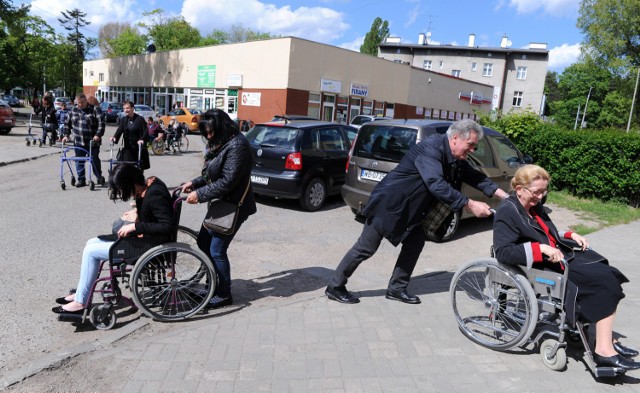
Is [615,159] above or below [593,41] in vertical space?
below

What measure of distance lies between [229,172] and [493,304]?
7.88 feet

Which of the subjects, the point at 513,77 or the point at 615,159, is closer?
the point at 615,159

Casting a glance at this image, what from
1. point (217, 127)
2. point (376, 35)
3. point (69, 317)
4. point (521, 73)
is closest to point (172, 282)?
point (69, 317)

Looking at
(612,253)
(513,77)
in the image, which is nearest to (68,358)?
(612,253)

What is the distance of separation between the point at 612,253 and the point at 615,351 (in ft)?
14.4

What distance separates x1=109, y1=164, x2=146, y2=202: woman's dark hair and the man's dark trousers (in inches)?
75.8

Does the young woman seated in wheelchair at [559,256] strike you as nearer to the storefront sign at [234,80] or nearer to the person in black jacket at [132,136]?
the person in black jacket at [132,136]

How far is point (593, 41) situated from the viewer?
4056 cm

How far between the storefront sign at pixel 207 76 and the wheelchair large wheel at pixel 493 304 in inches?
1266

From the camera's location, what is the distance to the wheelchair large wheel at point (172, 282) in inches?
148

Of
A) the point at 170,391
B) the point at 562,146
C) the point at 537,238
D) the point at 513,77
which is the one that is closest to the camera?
the point at 170,391

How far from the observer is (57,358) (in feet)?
10.7

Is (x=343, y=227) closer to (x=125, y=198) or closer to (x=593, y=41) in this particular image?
(x=125, y=198)

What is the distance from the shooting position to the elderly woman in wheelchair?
320 centimetres
